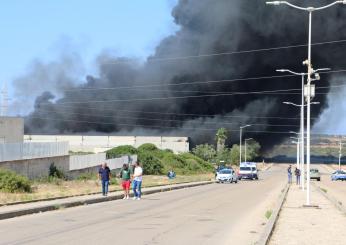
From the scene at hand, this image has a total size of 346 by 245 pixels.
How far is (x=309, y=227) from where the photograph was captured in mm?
15609

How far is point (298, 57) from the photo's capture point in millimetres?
114500

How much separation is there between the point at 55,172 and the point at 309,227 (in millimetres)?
30930

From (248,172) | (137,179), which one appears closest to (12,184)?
(137,179)

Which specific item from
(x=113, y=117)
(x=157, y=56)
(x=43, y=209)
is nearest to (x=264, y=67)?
(x=157, y=56)

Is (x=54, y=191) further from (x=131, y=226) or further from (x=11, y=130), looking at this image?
(x=131, y=226)

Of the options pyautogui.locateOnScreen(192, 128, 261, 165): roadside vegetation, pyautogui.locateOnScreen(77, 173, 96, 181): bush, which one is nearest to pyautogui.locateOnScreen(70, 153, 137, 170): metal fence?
pyautogui.locateOnScreen(77, 173, 96, 181): bush

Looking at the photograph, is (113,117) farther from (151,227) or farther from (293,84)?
(151,227)

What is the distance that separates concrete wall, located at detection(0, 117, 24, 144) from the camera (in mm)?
46469

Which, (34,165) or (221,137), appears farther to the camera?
(221,137)

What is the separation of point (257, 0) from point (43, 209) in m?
95.6

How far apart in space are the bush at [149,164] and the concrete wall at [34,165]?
2496 cm

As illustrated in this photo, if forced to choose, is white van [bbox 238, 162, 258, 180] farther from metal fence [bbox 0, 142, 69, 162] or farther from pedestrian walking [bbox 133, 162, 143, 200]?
pedestrian walking [bbox 133, 162, 143, 200]

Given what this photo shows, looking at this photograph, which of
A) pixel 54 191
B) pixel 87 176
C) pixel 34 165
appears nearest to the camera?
pixel 54 191

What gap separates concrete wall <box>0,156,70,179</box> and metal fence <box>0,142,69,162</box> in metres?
0.26
